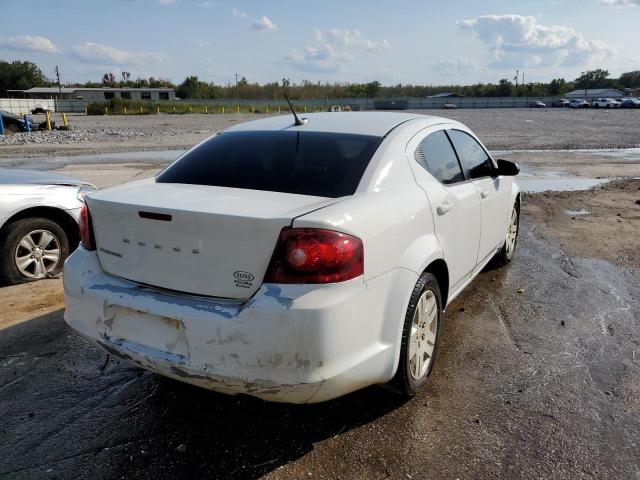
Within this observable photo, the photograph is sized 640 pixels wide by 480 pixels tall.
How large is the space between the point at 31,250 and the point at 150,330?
330cm

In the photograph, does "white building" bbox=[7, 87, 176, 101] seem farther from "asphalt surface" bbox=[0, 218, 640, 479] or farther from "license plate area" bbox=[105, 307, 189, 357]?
"license plate area" bbox=[105, 307, 189, 357]

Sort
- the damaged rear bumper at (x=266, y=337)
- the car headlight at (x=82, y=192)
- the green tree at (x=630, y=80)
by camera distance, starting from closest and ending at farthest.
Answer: the damaged rear bumper at (x=266, y=337) → the car headlight at (x=82, y=192) → the green tree at (x=630, y=80)

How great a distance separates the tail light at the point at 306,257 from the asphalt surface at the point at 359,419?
0.98 m

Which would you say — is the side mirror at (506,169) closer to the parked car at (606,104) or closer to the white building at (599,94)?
the parked car at (606,104)

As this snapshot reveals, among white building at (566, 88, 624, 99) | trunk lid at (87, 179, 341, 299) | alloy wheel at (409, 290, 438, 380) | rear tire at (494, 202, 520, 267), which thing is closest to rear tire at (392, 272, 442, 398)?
alloy wheel at (409, 290, 438, 380)

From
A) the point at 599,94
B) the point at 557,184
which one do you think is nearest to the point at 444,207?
the point at 557,184

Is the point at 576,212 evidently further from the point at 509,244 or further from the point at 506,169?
the point at 506,169

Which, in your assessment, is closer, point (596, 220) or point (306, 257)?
point (306, 257)

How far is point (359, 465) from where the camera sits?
2617 mm

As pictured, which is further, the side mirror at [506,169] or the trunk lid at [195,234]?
the side mirror at [506,169]

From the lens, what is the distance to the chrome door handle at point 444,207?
11.0ft

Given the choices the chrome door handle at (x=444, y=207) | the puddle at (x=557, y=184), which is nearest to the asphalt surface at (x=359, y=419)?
the chrome door handle at (x=444, y=207)

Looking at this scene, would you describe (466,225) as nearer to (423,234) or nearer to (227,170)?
(423,234)

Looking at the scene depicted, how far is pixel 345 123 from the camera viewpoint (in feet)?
12.1
